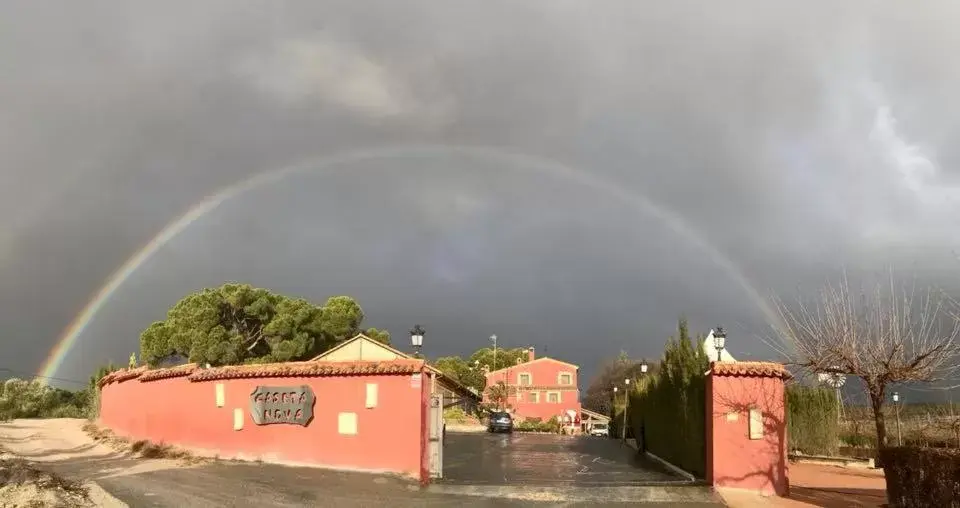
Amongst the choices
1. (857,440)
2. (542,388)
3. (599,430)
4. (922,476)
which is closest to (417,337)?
(922,476)

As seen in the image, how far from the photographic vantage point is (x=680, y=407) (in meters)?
18.4

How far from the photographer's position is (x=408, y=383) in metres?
15.7

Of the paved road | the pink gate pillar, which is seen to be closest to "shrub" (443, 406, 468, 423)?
the paved road

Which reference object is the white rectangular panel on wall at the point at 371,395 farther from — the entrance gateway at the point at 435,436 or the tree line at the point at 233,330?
the tree line at the point at 233,330

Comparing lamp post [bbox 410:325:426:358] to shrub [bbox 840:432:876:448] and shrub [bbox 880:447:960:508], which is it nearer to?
shrub [bbox 880:447:960:508]

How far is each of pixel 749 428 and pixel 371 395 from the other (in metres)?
7.95

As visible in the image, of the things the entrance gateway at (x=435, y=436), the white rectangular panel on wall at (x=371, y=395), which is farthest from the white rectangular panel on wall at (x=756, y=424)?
the white rectangular panel on wall at (x=371, y=395)

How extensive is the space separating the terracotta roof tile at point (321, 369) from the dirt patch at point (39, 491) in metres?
4.67

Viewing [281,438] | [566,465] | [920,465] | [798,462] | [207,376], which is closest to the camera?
[920,465]

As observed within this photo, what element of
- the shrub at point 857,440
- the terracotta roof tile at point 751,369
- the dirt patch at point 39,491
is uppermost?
the terracotta roof tile at point 751,369

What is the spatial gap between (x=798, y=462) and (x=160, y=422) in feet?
Result: 66.9

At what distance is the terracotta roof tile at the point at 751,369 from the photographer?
14320 millimetres

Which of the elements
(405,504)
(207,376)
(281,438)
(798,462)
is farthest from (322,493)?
(798,462)

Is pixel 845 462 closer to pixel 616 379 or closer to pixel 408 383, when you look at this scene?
pixel 408 383
